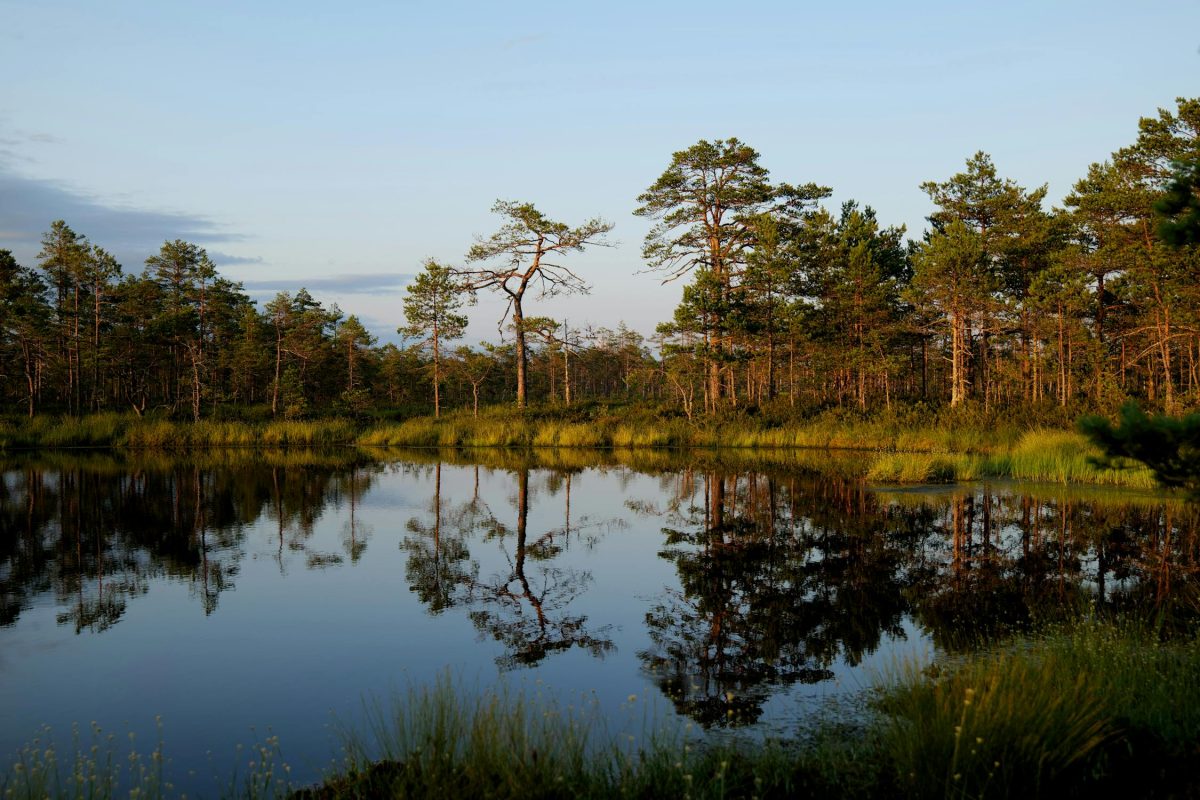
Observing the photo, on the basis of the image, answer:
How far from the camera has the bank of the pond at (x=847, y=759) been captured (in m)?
4.04

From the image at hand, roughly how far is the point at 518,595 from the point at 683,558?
3.20 meters

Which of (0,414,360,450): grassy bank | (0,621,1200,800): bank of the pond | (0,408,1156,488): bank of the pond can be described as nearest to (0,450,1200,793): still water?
(0,621,1200,800): bank of the pond

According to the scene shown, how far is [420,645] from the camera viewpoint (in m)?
8.09

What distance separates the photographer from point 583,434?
3594 cm

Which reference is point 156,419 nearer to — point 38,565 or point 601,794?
point 38,565

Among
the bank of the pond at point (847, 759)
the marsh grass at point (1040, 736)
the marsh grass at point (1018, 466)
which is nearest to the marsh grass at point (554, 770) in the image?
the bank of the pond at point (847, 759)

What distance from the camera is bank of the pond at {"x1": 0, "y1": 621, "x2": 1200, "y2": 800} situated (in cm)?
404

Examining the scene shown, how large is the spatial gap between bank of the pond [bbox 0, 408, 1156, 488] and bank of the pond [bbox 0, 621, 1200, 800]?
18110mm

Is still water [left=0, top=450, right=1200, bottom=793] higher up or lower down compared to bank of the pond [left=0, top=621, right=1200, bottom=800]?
lower down

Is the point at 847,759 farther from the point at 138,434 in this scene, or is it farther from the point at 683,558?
the point at 138,434

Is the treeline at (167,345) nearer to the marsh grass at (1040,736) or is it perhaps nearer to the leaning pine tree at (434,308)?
the leaning pine tree at (434,308)

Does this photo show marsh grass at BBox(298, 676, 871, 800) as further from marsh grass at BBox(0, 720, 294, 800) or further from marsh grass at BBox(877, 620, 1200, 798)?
marsh grass at BBox(0, 720, 294, 800)

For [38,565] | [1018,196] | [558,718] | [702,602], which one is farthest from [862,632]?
[1018,196]

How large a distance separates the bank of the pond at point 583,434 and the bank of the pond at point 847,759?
18110mm
